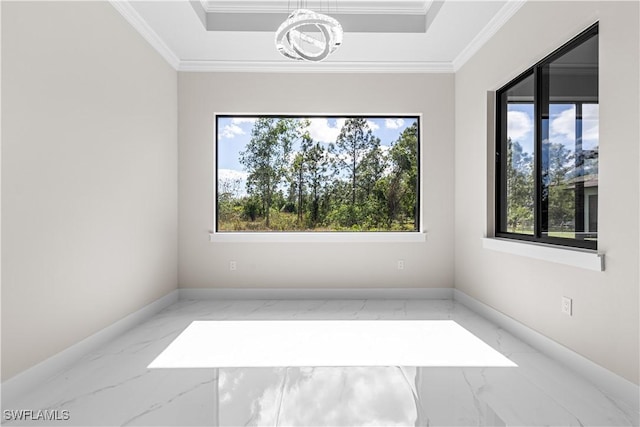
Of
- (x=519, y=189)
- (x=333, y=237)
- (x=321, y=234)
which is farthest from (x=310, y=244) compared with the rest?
(x=519, y=189)

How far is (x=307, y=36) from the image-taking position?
232 cm

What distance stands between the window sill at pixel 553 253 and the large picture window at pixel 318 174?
118 centimetres

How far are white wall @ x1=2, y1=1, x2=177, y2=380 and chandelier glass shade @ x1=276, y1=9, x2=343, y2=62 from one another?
1344mm

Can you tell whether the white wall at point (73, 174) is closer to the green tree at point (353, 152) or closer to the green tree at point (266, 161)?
the green tree at point (266, 161)

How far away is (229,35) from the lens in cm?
324

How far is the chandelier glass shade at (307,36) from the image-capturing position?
2143 mm

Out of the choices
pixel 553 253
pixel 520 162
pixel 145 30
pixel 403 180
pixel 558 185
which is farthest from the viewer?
pixel 403 180

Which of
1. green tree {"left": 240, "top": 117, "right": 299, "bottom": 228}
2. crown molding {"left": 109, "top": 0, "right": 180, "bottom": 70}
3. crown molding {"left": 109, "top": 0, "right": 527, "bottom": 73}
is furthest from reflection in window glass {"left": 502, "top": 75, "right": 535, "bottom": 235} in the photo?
crown molding {"left": 109, "top": 0, "right": 180, "bottom": 70}

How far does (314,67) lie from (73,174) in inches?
102

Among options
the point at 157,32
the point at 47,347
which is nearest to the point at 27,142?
the point at 47,347

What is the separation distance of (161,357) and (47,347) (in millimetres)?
644

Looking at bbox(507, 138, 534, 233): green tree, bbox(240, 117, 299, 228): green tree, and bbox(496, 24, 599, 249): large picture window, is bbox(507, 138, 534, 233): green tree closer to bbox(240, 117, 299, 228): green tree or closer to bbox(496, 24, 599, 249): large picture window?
bbox(496, 24, 599, 249): large picture window

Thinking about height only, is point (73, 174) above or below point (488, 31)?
below

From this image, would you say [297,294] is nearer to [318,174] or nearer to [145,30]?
[318,174]
